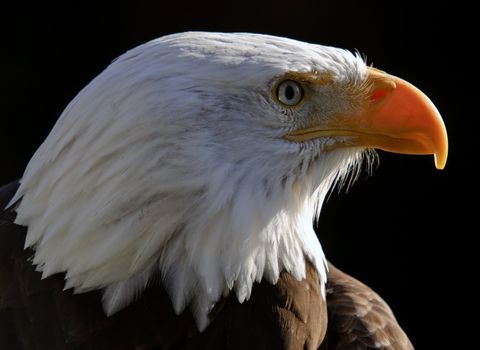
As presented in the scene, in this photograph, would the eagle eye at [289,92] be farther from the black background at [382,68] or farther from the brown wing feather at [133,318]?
the black background at [382,68]

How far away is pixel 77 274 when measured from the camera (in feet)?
9.85

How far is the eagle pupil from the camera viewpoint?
3.05m

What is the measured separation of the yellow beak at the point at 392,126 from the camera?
3.11 metres

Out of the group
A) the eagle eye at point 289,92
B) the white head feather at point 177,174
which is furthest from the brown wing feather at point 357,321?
the eagle eye at point 289,92

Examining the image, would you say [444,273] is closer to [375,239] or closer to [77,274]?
[375,239]

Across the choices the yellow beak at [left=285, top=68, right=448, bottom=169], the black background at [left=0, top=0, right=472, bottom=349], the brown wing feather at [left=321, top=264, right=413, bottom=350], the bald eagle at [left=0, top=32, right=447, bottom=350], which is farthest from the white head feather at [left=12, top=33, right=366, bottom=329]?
the black background at [left=0, top=0, right=472, bottom=349]

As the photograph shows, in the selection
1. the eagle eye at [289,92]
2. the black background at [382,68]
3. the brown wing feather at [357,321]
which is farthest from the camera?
the black background at [382,68]

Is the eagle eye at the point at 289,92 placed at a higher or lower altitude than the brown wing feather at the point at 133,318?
higher

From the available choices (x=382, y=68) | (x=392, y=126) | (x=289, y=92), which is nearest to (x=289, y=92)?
(x=289, y=92)

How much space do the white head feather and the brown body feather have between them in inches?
1.9

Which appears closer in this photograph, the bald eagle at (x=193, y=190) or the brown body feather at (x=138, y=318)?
the bald eagle at (x=193, y=190)

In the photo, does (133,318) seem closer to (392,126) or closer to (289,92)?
(289,92)

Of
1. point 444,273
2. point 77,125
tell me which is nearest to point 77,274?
point 77,125

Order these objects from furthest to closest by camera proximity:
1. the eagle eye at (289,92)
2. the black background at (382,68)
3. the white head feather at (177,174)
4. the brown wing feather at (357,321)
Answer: the black background at (382,68)
the brown wing feather at (357,321)
the eagle eye at (289,92)
the white head feather at (177,174)
